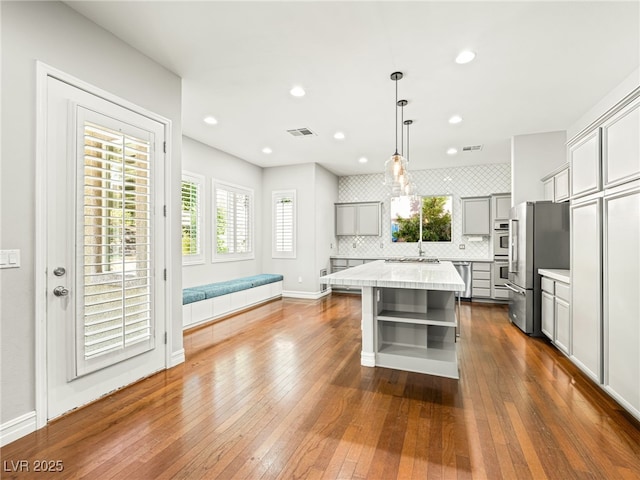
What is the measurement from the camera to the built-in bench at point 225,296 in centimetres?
446

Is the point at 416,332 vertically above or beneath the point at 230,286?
beneath

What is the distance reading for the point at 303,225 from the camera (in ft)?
22.2

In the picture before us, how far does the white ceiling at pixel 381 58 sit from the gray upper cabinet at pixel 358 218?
2.96m

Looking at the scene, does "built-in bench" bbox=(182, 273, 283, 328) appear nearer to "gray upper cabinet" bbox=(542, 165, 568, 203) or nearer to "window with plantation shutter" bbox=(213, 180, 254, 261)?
"window with plantation shutter" bbox=(213, 180, 254, 261)

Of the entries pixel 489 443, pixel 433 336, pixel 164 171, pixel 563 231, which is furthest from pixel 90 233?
pixel 563 231

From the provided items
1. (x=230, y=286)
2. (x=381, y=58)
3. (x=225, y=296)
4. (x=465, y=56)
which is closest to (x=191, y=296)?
(x=225, y=296)

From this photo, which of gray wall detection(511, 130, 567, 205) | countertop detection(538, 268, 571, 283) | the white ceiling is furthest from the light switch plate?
gray wall detection(511, 130, 567, 205)

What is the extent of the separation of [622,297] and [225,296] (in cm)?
476

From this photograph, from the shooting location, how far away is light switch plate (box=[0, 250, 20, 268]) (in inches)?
74.0

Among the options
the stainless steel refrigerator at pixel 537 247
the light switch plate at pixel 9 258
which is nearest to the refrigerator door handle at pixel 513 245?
the stainless steel refrigerator at pixel 537 247

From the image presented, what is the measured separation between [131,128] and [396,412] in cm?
311

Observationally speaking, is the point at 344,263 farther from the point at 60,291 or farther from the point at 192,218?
the point at 60,291

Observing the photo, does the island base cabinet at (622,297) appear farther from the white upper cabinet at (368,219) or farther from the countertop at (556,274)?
the white upper cabinet at (368,219)

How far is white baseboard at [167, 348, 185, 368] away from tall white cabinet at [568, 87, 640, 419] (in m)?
3.67
